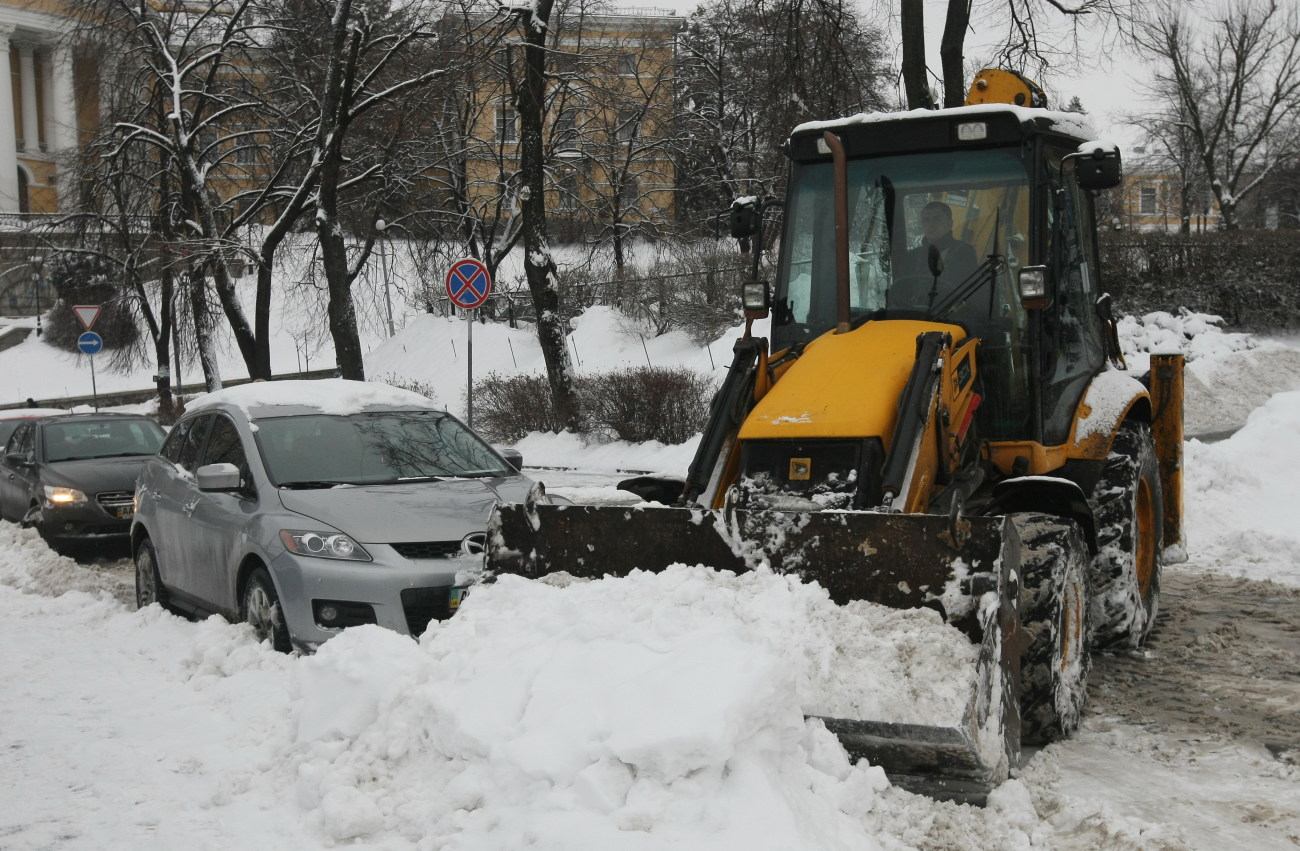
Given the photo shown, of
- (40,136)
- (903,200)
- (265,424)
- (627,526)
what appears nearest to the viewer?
(627,526)

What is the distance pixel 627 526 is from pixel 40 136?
220 ft

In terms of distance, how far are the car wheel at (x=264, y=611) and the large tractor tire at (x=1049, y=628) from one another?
4.05 meters

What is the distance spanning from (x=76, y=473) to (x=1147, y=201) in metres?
68.4

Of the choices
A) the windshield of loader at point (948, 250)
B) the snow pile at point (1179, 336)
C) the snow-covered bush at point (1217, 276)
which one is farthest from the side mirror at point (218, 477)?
the snow-covered bush at point (1217, 276)

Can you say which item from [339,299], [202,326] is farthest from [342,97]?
[202,326]

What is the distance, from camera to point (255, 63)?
78.6 feet

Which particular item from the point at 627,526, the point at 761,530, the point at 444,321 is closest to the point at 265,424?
the point at 627,526

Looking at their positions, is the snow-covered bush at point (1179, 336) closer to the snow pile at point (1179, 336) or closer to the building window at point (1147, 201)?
the snow pile at point (1179, 336)

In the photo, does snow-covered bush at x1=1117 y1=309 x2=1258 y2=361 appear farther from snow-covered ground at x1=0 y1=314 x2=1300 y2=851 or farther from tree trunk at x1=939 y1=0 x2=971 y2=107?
snow-covered ground at x1=0 y1=314 x2=1300 y2=851

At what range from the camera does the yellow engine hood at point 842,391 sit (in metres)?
5.82

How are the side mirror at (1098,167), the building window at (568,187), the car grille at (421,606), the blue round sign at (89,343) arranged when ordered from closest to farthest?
1. the side mirror at (1098,167)
2. the car grille at (421,606)
3. the blue round sign at (89,343)
4. the building window at (568,187)

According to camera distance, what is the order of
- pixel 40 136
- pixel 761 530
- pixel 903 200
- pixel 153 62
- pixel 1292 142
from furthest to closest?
pixel 40 136 → pixel 1292 142 → pixel 153 62 → pixel 903 200 → pixel 761 530

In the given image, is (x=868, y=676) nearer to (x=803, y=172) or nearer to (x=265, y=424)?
(x=803, y=172)

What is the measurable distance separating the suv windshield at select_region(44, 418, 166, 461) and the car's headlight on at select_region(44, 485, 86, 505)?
1.20m
